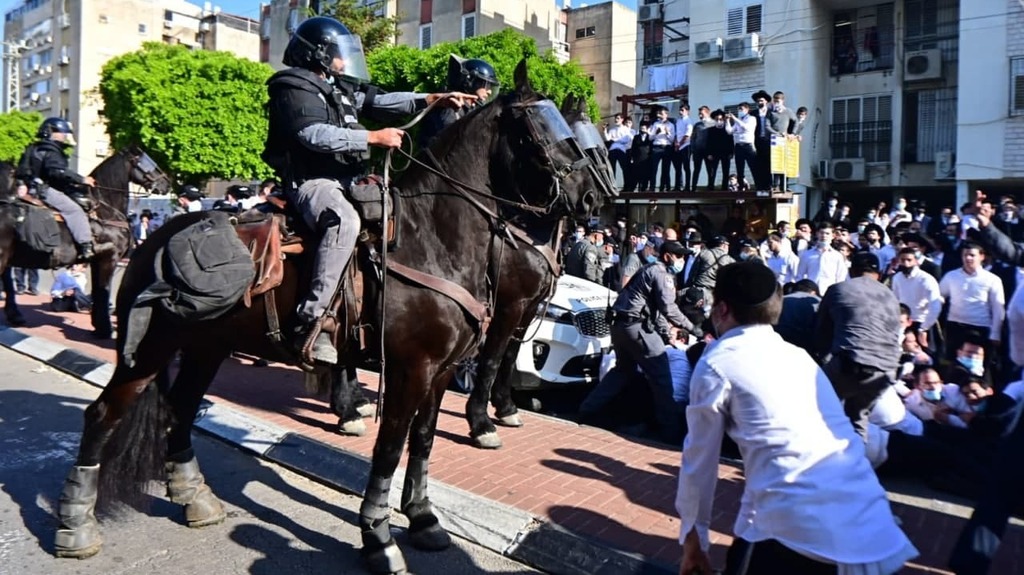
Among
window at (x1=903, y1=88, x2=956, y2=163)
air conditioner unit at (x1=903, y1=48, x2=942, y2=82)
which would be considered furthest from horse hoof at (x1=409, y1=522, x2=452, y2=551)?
air conditioner unit at (x1=903, y1=48, x2=942, y2=82)

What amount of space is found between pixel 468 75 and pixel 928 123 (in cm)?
2172

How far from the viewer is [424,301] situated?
410cm

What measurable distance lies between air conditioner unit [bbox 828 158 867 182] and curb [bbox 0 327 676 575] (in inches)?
843

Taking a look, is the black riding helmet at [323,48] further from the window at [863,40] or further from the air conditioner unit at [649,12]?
the air conditioner unit at [649,12]

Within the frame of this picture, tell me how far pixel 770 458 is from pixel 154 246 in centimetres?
358

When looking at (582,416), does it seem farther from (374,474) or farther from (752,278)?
(752,278)

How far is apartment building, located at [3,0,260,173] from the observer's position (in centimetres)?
6231

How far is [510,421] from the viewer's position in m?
7.09

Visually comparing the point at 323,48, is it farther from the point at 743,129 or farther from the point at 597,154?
the point at 743,129

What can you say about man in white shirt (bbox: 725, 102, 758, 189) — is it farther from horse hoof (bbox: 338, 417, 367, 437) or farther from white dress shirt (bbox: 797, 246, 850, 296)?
horse hoof (bbox: 338, 417, 367, 437)

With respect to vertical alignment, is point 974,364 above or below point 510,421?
above

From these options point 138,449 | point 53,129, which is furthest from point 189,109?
point 138,449

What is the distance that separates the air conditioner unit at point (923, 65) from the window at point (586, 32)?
20.3 metres

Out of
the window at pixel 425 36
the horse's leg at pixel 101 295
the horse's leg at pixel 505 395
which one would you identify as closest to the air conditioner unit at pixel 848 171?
the horse's leg at pixel 505 395
